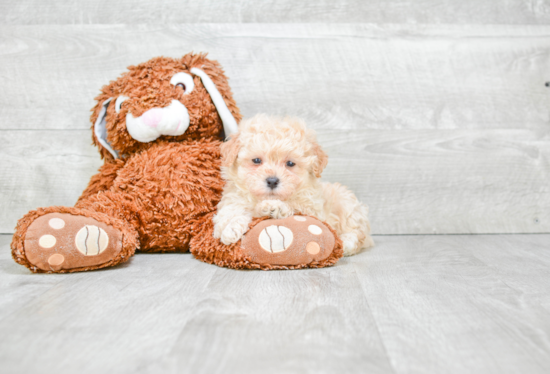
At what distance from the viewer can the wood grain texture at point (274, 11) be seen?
1740 mm

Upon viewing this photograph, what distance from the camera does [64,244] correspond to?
111 cm

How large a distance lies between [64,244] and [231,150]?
0.47 metres

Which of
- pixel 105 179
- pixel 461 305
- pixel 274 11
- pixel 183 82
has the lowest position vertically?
pixel 461 305

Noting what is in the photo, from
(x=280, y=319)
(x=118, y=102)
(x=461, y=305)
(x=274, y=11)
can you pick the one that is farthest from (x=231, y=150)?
(x=274, y=11)

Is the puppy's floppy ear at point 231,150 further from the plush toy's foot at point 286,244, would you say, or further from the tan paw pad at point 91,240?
the tan paw pad at point 91,240

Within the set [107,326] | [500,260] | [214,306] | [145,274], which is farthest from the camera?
[500,260]

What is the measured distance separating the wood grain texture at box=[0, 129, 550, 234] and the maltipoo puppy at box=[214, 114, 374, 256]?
0.50 m

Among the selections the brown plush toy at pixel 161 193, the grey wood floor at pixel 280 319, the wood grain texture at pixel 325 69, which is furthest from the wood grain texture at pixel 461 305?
the wood grain texture at pixel 325 69

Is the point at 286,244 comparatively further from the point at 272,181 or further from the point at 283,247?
the point at 272,181

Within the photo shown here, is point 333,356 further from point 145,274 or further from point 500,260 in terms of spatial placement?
point 500,260

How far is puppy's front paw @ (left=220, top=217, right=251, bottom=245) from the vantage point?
3.92 ft

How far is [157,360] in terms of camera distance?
70 centimetres

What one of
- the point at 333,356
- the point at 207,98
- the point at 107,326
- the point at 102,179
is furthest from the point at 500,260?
the point at 102,179

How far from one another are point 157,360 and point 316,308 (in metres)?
0.34
